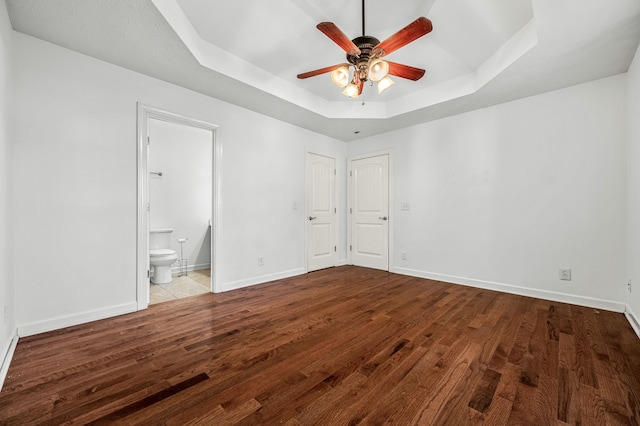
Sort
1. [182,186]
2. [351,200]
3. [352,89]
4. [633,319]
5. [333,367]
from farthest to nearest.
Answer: [351,200]
[182,186]
[352,89]
[633,319]
[333,367]

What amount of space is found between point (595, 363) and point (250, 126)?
4046 mm

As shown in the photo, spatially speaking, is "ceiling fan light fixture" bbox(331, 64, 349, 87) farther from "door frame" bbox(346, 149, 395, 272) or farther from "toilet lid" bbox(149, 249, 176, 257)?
"toilet lid" bbox(149, 249, 176, 257)

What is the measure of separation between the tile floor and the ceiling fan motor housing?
3089 millimetres

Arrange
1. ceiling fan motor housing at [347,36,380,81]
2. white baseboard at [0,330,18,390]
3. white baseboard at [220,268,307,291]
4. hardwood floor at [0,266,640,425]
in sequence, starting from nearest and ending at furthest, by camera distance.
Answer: hardwood floor at [0,266,640,425]
white baseboard at [0,330,18,390]
ceiling fan motor housing at [347,36,380,81]
white baseboard at [220,268,307,291]

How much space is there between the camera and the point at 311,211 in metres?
4.55

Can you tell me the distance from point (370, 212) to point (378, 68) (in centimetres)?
296

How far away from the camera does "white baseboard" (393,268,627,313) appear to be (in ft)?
8.98

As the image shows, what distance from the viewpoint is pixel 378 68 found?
83.5 inches

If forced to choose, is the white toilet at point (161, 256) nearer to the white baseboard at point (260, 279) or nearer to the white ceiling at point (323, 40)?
the white baseboard at point (260, 279)

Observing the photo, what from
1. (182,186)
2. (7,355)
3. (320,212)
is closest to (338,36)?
(320,212)

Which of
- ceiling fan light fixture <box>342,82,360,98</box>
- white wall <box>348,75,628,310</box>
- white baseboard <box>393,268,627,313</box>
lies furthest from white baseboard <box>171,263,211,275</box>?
ceiling fan light fixture <box>342,82,360,98</box>

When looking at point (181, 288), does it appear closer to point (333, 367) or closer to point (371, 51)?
point (333, 367)

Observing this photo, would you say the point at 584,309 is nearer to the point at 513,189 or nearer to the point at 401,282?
the point at 513,189

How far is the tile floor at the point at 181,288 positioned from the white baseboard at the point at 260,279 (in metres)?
0.28
